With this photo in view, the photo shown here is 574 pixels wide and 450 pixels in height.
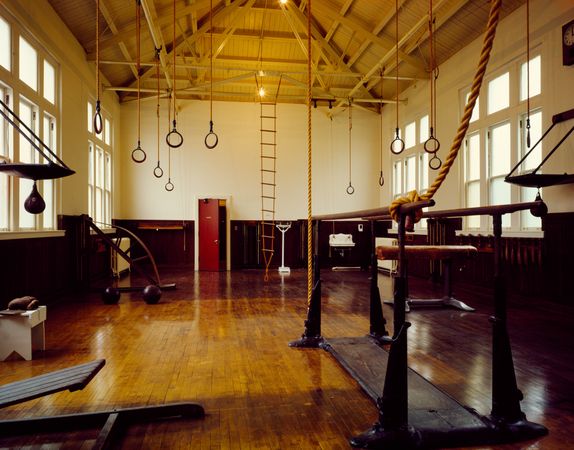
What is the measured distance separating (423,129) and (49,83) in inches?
303

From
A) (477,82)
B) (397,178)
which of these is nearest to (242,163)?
(397,178)

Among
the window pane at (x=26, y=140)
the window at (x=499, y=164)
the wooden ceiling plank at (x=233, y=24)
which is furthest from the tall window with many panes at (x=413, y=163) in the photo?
the window pane at (x=26, y=140)

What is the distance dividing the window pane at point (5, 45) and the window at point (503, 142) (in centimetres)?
727

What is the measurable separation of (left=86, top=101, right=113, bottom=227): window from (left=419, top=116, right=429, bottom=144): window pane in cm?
709

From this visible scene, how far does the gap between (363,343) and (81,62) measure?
24.6 feet

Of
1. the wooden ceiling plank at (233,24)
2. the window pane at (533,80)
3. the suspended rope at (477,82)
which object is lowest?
the suspended rope at (477,82)

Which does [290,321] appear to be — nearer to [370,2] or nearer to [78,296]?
[78,296]

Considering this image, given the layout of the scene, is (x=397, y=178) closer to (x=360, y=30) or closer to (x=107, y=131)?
(x=360, y=30)

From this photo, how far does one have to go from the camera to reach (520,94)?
23.3ft

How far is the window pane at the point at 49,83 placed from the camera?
6.97m

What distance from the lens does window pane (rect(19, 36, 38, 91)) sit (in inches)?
243

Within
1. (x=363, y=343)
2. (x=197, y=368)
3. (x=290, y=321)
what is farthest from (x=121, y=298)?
(x=363, y=343)

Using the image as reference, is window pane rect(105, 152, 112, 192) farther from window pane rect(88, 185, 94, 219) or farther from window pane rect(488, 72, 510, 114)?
window pane rect(488, 72, 510, 114)

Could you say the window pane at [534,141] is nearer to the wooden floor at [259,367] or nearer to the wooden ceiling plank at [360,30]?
the wooden floor at [259,367]
